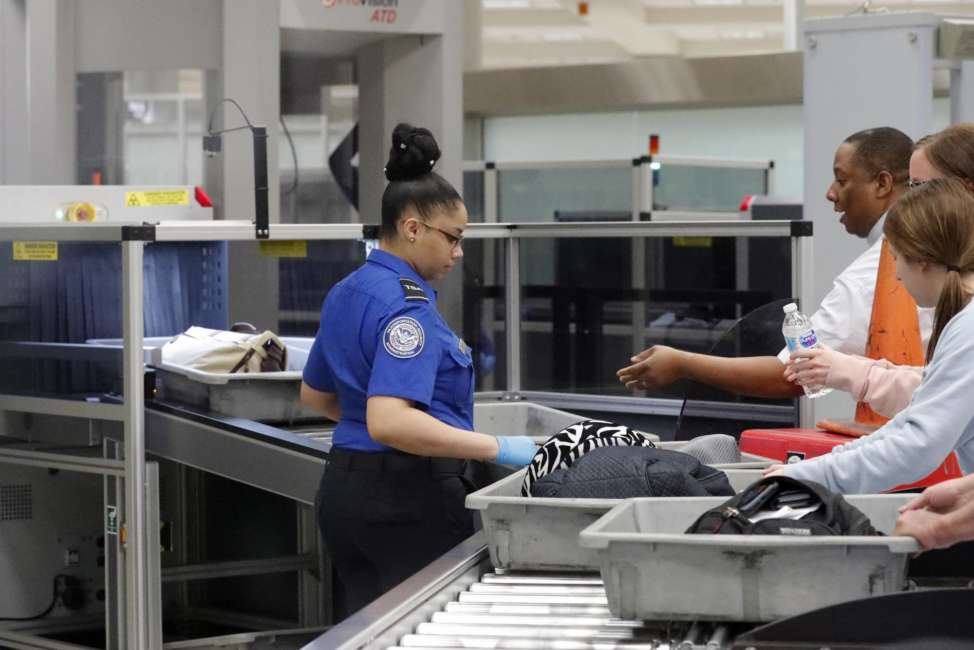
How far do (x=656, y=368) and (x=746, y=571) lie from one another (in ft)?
4.24

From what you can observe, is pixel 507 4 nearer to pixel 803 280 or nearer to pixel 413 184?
pixel 803 280

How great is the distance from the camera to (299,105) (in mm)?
5066

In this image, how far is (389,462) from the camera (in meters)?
2.51

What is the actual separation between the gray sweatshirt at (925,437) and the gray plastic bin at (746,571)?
24cm

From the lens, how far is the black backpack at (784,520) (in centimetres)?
165

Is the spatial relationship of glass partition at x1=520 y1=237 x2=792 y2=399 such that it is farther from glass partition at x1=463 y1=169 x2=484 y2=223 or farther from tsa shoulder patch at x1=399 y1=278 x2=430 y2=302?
glass partition at x1=463 y1=169 x2=484 y2=223

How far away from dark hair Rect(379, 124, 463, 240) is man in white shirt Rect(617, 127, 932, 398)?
1.93ft

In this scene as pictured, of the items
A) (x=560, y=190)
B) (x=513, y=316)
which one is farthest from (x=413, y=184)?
(x=560, y=190)

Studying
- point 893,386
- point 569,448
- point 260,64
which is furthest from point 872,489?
point 260,64

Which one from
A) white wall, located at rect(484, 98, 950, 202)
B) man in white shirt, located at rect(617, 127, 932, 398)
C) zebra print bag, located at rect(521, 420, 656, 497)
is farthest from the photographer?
white wall, located at rect(484, 98, 950, 202)

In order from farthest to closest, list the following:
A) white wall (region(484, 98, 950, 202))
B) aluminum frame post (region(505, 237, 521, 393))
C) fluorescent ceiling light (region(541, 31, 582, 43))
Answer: fluorescent ceiling light (region(541, 31, 582, 43)) < white wall (region(484, 98, 950, 202)) < aluminum frame post (region(505, 237, 521, 393))

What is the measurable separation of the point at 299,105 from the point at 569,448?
3.28 meters

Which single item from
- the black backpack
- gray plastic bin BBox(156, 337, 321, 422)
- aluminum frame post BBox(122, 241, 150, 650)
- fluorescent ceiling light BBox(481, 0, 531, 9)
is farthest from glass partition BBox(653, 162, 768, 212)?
fluorescent ceiling light BBox(481, 0, 531, 9)

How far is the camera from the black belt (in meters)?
2.51
